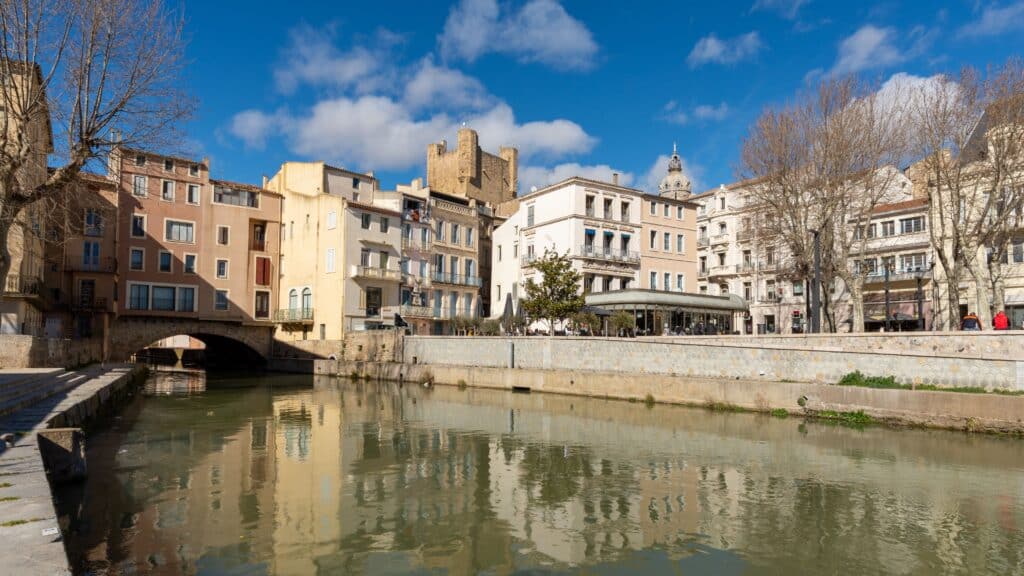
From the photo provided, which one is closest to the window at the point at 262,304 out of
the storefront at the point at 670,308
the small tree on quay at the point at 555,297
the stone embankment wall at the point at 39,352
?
the stone embankment wall at the point at 39,352

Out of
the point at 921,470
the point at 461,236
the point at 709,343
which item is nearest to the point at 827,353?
the point at 709,343

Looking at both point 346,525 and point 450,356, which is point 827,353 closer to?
point 346,525

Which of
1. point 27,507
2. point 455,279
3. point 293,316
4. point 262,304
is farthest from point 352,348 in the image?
point 27,507

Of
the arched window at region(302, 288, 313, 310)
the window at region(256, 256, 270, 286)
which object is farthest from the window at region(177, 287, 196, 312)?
the arched window at region(302, 288, 313, 310)

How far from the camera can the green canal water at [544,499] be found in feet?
28.9

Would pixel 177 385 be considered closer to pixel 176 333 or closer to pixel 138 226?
pixel 176 333

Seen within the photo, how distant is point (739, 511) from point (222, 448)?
1282cm

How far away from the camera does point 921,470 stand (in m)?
14.8

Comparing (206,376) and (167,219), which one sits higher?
(167,219)

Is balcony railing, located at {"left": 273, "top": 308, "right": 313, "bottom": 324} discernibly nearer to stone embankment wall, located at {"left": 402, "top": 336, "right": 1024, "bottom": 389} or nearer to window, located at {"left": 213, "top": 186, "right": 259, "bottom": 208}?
window, located at {"left": 213, "top": 186, "right": 259, "bottom": 208}

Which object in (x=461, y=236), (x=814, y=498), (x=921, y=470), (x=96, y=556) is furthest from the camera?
(x=461, y=236)

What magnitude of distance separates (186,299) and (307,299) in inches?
333

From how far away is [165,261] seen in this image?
47188mm

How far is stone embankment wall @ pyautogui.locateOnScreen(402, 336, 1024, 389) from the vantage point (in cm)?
2092
